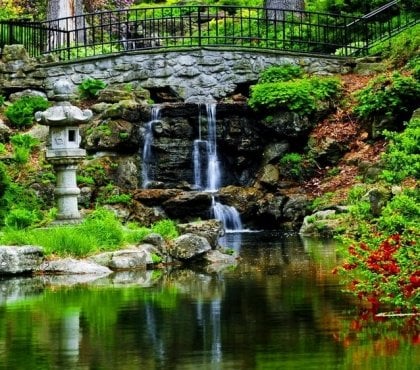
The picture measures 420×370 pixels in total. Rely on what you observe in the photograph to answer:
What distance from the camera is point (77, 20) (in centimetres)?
3139

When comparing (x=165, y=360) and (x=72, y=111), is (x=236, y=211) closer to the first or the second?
(x=72, y=111)

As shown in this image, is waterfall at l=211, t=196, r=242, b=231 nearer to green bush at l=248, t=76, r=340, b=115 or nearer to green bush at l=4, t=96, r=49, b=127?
green bush at l=248, t=76, r=340, b=115

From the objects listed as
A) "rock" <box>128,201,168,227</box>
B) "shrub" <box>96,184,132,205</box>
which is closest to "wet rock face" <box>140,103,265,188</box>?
"shrub" <box>96,184,132,205</box>

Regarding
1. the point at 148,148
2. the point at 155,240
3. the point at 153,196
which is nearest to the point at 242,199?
the point at 153,196

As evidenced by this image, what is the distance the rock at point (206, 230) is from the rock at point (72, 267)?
7.92 feet

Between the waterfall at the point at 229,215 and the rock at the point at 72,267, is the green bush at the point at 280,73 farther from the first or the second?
the rock at the point at 72,267

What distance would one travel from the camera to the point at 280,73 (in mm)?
26688

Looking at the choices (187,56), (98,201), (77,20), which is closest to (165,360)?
(98,201)

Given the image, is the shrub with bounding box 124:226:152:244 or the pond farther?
the shrub with bounding box 124:226:152:244

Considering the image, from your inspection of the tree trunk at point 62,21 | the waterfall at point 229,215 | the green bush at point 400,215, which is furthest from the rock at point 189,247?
the tree trunk at point 62,21

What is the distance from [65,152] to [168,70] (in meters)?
9.71

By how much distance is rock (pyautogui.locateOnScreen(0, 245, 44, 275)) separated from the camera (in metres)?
14.6

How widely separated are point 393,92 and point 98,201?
7348 millimetres

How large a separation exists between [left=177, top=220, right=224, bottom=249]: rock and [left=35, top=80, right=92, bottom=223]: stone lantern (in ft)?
6.36
